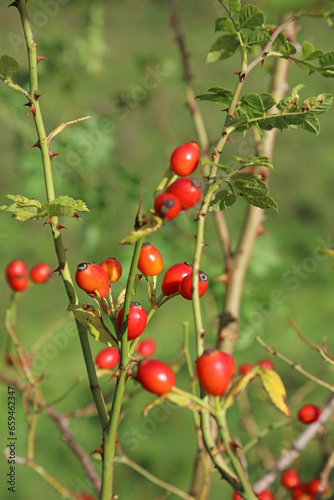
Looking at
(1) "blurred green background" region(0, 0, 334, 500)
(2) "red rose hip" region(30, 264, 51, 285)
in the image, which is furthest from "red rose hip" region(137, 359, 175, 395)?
(2) "red rose hip" region(30, 264, 51, 285)

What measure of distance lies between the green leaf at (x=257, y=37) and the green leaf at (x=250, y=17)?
0.02 m

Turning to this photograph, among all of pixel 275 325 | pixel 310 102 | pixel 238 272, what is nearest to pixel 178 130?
pixel 275 325

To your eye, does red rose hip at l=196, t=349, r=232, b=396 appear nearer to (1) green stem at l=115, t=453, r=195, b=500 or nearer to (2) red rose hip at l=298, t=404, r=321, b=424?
(1) green stem at l=115, t=453, r=195, b=500

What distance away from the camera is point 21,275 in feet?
4.33

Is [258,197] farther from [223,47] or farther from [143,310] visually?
[223,47]

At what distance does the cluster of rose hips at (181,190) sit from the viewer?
1.90 feet

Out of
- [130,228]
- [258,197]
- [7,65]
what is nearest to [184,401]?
[258,197]

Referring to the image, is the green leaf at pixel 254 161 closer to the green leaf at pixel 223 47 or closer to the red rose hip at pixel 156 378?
the red rose hip at pixel 156 378

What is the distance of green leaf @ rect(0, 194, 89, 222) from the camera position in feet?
2.31

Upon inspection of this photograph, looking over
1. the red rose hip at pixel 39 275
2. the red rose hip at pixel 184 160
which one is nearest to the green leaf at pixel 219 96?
the red rose hip at pixel 184 160

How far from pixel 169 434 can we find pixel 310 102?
302 centimetres

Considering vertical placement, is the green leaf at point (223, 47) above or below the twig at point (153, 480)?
above

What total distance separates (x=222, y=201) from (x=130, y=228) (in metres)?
3.91

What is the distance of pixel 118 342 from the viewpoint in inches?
26.8
